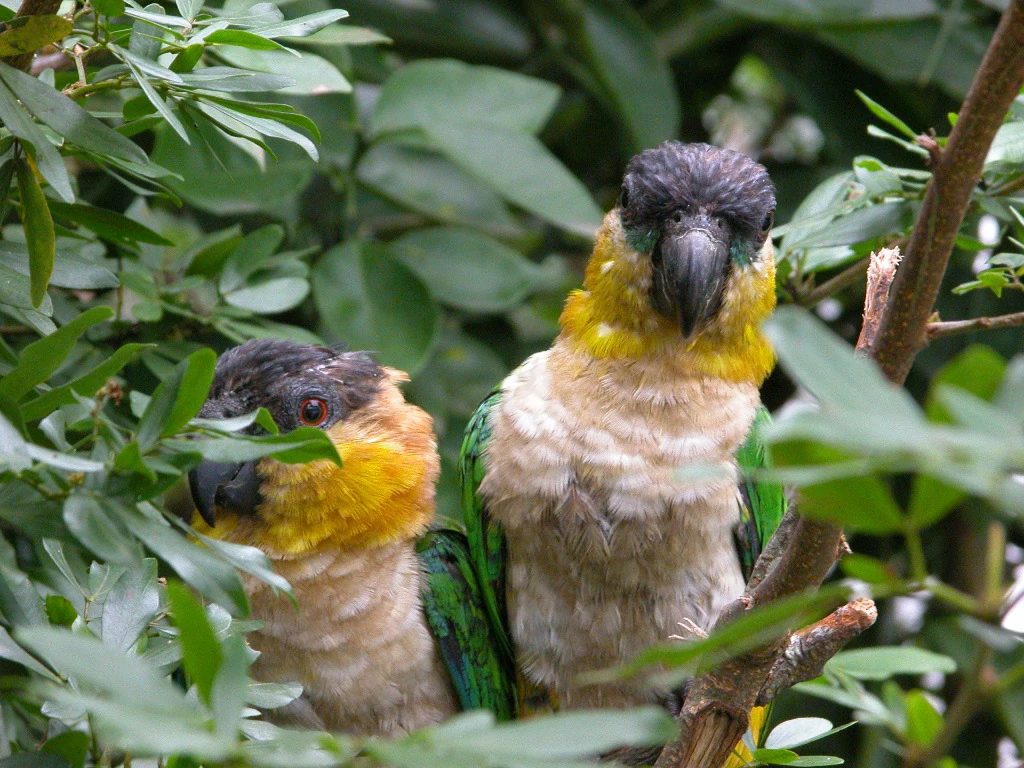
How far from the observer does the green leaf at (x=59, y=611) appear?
136cm

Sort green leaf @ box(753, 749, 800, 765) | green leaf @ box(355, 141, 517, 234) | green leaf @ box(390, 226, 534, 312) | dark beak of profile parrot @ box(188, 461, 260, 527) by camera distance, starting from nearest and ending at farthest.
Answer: green leaf @ box(753, 749, 800, 765)
dark beak of profile parrot @ box(188, 461, 260, 527)
green leaf @ box(390, 226, 534, 312)
green leaf @ box(355, 141, 517, 234)

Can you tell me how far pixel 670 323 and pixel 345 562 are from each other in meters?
0.89

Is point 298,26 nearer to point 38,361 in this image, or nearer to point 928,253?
point 38,361

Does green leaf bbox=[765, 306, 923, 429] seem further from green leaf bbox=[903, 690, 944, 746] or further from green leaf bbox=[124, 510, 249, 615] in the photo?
green leaf bbox=[124, 510, 249, 615]

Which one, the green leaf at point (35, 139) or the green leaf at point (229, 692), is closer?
the green leaf at point (229, 692)

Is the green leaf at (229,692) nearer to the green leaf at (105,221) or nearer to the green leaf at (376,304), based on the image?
the green leaf at (105,221)

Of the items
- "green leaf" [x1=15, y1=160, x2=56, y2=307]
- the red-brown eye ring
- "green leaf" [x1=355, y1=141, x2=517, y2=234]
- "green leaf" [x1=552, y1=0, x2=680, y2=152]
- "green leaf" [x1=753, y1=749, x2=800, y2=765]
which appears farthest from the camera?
"green leaf" [x1=552, y1=0, x2=680, y2=152]

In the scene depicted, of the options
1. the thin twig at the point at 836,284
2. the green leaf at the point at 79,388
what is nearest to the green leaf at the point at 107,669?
the green leaf at the point at 79,388

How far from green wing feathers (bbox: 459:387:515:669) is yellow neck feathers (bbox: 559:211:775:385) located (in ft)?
1.07

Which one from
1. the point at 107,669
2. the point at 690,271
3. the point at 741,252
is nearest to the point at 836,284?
the point at 741,252

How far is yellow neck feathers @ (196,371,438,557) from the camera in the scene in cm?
225

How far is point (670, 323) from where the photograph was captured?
221 centimetres

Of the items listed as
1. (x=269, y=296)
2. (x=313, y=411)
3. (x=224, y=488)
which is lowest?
(x=224, y=488)

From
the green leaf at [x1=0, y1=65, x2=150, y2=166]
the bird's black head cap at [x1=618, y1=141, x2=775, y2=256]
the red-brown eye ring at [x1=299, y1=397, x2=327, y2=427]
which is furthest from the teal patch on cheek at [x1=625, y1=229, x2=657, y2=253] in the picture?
the green leaf at [x1=0, y1=65, x2=150, y2=166]
